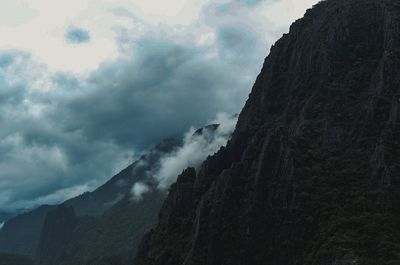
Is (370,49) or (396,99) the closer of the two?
(396,99)

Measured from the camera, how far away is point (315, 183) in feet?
464

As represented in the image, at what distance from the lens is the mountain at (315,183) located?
124m

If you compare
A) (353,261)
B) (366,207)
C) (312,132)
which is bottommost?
(353,261)

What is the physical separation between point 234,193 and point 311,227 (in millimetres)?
26296

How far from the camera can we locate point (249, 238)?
451ft

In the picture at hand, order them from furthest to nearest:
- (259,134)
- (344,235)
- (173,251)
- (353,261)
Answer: (259,134), (173,251), (344,235), (353,261)

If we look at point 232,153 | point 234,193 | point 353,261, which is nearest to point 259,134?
point 232,153

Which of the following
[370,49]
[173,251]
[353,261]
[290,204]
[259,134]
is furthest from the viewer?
[370,49]

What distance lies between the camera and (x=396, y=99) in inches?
5571

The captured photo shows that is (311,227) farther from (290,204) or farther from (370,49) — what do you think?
(370,49)

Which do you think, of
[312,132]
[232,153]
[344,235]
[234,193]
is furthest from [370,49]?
A: [344,235]

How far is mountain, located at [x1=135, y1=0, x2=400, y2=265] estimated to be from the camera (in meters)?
124

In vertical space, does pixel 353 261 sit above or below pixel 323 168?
below

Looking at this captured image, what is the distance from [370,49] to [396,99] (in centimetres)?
5257
